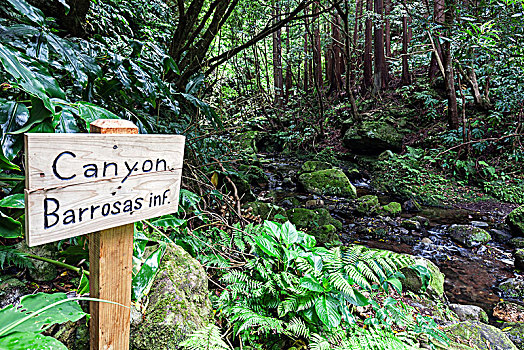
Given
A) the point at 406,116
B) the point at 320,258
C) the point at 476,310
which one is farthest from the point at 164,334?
the point at 406,116

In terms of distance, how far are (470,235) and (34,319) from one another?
505 cm

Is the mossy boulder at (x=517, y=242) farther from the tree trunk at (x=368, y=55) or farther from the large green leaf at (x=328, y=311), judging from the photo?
the tree trunk at (x=368, y=55)

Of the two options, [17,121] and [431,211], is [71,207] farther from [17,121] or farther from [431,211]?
[431,211]

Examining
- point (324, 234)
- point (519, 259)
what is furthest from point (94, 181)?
point (519, 259)

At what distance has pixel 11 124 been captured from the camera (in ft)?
2.67

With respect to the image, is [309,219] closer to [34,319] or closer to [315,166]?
[315,166]

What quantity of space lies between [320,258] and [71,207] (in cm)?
144

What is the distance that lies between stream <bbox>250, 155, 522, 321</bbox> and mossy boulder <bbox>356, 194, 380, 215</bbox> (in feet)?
0.54

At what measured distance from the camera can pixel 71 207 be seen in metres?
0.77

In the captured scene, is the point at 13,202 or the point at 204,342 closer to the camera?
the point at 13,202

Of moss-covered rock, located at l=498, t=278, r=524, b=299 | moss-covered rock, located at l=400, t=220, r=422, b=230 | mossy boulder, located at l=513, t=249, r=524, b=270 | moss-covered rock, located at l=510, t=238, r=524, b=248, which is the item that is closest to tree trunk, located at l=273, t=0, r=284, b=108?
moss-covered rock, located at l=400, t=220, r=422, b=230

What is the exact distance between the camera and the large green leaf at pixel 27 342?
651 millimetres

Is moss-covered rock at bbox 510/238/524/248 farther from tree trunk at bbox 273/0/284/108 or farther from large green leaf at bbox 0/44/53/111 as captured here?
tree trunk at bbox 273/0/284/108

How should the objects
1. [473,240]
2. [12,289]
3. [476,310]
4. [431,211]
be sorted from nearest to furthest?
[12,289], [476,310], [473,240], [431,211]
